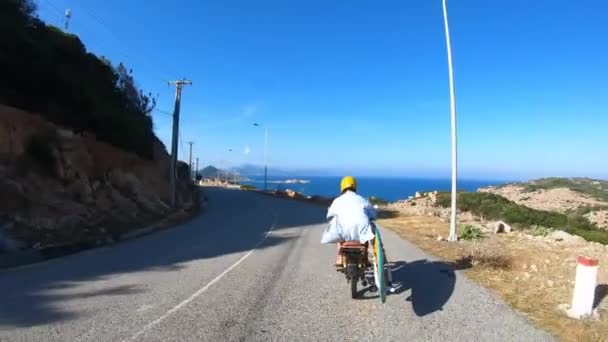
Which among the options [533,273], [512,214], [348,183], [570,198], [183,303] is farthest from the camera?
[570,198]

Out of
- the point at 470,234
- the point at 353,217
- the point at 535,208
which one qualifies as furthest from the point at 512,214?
the point at 353,217

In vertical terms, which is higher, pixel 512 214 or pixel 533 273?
pixel 512 214

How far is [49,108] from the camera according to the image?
20.7 m

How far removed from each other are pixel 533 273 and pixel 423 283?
2.76 metres

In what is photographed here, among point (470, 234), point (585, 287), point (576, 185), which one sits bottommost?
point (470, 234)

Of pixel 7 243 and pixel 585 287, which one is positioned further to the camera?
pixel 7 243

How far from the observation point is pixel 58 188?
56.4ft

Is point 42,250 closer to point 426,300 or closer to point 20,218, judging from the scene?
point 20,218

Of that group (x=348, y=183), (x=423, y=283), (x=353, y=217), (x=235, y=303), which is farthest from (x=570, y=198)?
(x=235, y=303)

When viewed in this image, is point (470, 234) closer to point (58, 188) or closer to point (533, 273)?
point (533, 273)

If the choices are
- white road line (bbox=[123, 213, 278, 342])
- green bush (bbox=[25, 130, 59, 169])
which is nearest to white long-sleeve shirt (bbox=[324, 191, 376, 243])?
white road line (bbox=[123, 213, 278, 342])

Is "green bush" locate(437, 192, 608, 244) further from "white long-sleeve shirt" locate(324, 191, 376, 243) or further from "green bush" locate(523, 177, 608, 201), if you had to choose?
"green bush" locate(523, 177, 608, 201)

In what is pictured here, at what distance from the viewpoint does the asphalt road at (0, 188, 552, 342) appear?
5.98 meters

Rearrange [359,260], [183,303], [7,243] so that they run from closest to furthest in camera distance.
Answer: [183,303] → [359,260] → [7,243]
